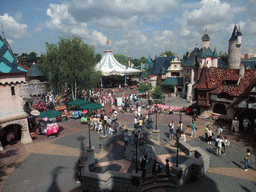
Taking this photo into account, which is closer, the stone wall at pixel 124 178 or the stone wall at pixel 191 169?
the stone wall at pixel 124 178

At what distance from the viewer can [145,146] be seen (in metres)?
15.0

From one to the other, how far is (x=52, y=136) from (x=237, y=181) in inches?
→ 626

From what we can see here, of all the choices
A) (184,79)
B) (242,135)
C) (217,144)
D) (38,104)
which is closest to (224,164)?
(217,144)

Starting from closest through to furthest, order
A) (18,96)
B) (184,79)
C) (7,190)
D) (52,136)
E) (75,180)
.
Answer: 1. (7,190)
2. (75,180)
3. (18,96)
4. (52,136)
5. (184,79)

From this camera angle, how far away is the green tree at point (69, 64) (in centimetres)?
2753

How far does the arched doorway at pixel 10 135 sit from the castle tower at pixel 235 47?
140 ft

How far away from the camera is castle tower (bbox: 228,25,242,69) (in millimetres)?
39938

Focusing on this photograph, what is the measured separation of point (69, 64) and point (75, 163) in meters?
18.3

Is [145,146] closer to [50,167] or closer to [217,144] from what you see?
[217,144]

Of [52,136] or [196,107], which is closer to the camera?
[52,136]

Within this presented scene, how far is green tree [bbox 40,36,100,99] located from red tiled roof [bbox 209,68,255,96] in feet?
60.0

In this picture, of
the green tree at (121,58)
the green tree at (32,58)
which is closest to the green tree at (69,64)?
the green tree at (121,58)

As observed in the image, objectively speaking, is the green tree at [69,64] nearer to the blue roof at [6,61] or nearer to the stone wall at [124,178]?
the blue roof at [6,61]

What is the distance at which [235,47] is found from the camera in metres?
40.6
